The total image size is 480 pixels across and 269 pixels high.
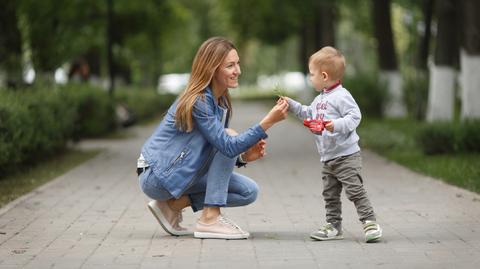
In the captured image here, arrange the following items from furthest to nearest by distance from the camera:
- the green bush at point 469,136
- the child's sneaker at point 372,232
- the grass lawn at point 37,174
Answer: the green bush at point 469,136
the grass lawn at point 37,174
the child's sneaker at point 372,232

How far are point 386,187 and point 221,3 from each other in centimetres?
4632

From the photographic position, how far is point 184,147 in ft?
24.1

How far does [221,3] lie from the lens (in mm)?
57031

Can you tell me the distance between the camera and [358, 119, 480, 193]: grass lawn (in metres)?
11.7

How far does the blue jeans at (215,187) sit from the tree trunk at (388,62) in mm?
19093

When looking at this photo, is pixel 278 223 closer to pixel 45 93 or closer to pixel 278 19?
pixel 45 93

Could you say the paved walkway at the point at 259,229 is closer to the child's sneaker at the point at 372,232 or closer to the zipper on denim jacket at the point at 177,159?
the child's sneaker at the point at 372,232

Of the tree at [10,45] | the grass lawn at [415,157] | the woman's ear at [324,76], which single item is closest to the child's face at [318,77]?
the woman's ear at [324,76]

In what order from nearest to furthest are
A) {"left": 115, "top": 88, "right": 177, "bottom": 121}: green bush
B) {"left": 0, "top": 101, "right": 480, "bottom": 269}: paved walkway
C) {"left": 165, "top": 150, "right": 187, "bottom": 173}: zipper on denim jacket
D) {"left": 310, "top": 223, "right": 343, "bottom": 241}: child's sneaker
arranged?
{"left": 0, "top": 101, "right": 480, "bottom": 269}: paved walkway, {"left": 165, "top": 150, "right": 187, "bottom": 173}: zipper on denim jacket, {"left": 310, "top": 223, "right": 343, "bottom": 241}: child's sneaker, {"left": 115, "top": 88, "right": 177, "bottom": 121}: green bush

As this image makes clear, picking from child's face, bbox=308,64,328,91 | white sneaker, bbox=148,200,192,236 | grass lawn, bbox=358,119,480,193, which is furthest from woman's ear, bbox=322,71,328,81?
grass lawn, bbox=358,119,480,193

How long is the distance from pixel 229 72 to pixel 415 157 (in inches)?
324

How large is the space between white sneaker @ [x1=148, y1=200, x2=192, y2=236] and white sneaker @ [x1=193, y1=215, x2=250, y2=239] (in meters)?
0.25

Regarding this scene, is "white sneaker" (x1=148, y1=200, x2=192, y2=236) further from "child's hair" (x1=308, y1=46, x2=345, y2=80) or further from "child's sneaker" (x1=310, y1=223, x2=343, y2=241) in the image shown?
"child's hair" (x1=308, y1=46, x2=345, y2=80)

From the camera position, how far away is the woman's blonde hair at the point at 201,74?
7258 millimetres
